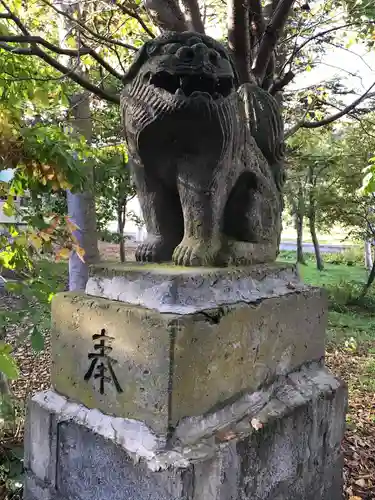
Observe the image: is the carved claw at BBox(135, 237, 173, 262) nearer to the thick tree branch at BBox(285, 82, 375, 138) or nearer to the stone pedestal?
the stone pedestal

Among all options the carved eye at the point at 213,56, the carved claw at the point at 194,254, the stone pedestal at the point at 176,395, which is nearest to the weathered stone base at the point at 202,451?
the stone pedestal at the point at 176,395

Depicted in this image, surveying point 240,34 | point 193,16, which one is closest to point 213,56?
point 240,34

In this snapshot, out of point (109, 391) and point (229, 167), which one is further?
point (229, 167)

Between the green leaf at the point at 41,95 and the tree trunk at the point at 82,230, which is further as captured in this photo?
the tree trunk at the point at 82,230

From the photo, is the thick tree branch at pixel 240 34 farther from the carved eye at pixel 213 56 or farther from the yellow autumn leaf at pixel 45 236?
the yellow autumn leaf at pixel 45 236

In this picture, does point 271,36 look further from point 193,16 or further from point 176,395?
point 176,395

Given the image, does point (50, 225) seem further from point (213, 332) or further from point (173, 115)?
point (213, 332)

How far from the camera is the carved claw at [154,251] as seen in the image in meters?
1.88

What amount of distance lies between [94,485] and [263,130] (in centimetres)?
167

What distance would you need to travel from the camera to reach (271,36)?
3.39m

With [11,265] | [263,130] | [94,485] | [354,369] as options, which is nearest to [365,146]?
[354,369]

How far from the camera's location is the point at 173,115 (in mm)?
1621

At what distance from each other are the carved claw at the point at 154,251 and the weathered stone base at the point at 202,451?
617 mm

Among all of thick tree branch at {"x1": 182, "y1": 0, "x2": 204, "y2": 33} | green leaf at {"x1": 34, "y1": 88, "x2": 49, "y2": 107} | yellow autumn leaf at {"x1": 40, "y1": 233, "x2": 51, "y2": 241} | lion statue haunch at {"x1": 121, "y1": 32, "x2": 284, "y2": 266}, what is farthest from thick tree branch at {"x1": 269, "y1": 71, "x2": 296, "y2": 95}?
yellow autumn leaf at {"x1": 40, "y1": 233, "x2": 51, "y2": 241}
